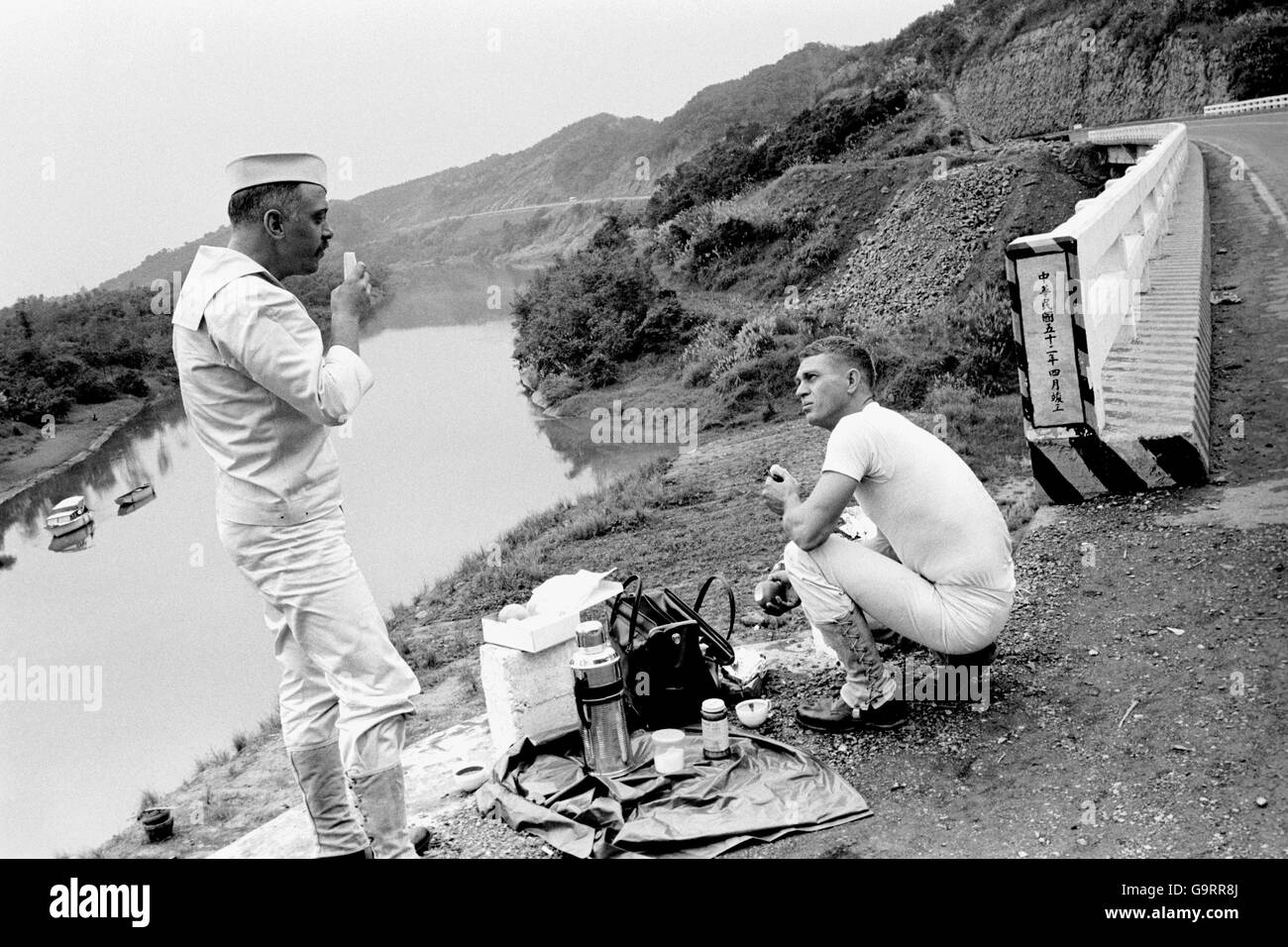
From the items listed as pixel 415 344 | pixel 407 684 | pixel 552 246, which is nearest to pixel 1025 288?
pixel 407 684

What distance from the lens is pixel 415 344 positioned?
52.6 m

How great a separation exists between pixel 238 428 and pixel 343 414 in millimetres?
380

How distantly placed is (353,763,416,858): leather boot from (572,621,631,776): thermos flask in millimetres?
781

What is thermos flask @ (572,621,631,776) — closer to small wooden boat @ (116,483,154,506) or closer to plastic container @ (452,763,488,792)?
plastic container @ (452,763,488,792)

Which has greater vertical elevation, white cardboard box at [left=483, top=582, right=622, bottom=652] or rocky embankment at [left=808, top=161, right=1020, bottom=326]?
rocky embankment at [left=808, top=161, right=1020, bottom=326]

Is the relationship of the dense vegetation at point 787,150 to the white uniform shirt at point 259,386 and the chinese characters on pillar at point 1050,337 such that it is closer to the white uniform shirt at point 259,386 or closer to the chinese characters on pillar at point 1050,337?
the chinese characters on pillar at point 1050,337

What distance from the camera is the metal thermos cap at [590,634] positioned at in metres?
3.71

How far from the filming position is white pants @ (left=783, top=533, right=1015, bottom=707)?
3629 millimetres

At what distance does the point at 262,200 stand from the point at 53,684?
1607 cm

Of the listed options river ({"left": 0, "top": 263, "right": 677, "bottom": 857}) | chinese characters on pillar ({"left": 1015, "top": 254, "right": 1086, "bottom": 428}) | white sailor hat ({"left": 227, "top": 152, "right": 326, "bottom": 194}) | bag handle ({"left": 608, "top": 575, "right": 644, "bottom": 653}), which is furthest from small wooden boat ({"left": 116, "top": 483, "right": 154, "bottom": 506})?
white sailor hat ({"left": 227, "top": 152, "right": 326, "bottom": 194})

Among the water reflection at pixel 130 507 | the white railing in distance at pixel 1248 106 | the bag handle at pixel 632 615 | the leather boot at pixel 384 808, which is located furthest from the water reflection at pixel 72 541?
the white railing in distance at pixel 1248 106

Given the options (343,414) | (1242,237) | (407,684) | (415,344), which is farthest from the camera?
(415,344)

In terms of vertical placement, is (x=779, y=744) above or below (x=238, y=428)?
below

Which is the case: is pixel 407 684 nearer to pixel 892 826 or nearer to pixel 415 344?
pixel 892 826
